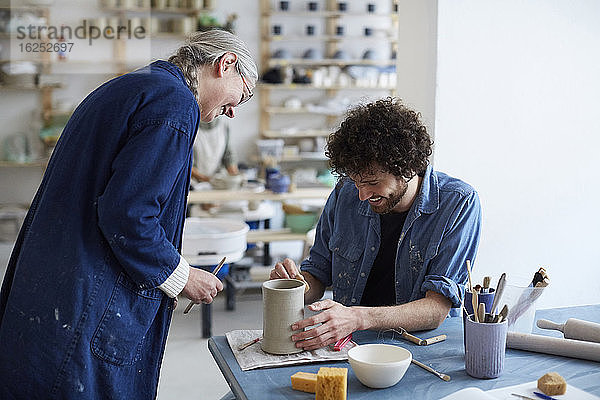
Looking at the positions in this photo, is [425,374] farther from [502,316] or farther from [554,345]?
[554,345]

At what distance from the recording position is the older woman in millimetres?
1519

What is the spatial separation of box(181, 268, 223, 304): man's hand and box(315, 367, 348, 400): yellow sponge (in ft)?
1.49

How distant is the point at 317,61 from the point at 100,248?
5.52 m

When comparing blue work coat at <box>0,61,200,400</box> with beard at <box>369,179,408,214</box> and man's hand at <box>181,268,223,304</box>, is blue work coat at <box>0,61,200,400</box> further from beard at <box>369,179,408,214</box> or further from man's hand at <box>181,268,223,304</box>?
beard at <box>369,179,408,214</box>

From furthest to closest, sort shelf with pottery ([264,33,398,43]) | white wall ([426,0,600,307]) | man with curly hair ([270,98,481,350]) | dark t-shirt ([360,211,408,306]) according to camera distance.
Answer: shelf with pottery ([264,33,398,43]) < white wall ([426,0,600,307]) < dark t-shirt ([360,211,408,306]) < man with curly hair ([270,98,481,350])

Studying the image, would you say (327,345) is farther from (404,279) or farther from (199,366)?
(199,366)

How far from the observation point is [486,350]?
4.64 feet

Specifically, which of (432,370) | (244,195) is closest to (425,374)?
(432,370)

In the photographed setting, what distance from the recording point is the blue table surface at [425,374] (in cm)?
136

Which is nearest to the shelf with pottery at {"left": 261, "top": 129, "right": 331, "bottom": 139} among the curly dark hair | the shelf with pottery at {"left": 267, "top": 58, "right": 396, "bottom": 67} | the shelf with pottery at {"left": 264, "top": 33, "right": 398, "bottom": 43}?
the shelf with pottery at {"left": 267, "top": 58, "right": 396, "bottom": 67}

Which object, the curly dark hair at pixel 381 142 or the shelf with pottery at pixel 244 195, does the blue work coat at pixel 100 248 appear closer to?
the curly dark hair at pixel 381 142

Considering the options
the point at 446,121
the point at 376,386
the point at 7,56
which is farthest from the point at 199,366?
the point at 7,56

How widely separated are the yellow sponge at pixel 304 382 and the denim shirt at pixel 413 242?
554 millimetres

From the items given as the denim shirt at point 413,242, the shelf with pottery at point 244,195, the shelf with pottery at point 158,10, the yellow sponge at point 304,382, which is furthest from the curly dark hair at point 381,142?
the shelf with pottery at point 158,10
